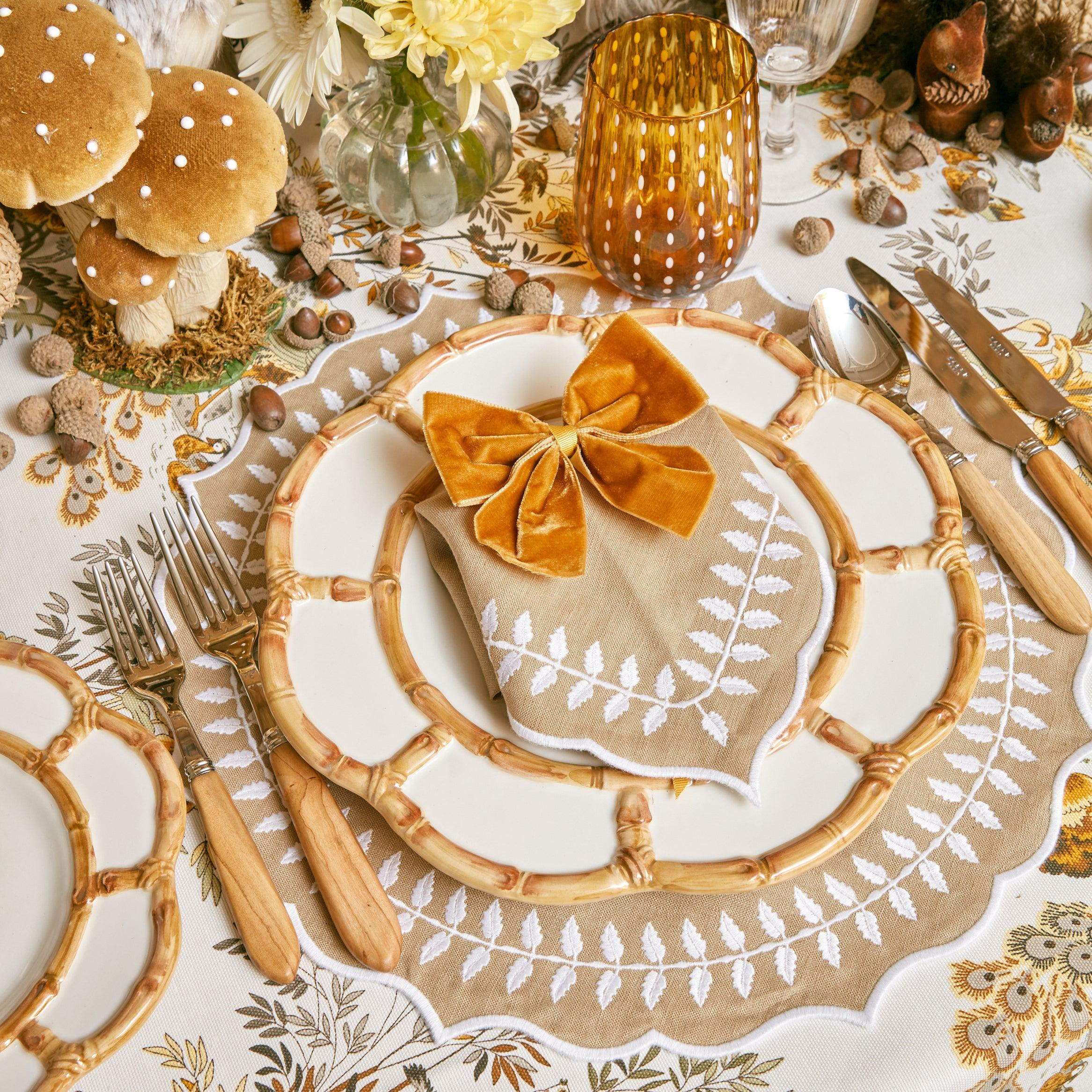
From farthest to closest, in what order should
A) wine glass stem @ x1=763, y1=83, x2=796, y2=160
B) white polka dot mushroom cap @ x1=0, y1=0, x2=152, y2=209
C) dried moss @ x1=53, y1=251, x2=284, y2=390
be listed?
1. wine glass stem @ x1=763, y1=83, x2=796, y2=160
2. dried moss @ x1=53, y1=251, x2=284, y2=390
3. white polka dot mushroom cap @ x1=0, y1=0, x2=152, y2=209

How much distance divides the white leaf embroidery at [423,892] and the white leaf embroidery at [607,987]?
11 centimetres

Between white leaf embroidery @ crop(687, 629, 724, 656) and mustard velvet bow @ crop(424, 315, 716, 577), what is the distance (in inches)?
2.6

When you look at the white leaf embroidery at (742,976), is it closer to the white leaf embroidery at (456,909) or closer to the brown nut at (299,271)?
the white leaf embroidery at (456,909)

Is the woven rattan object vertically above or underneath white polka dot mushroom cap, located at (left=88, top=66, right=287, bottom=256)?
underneath

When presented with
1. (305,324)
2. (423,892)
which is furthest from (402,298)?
(423,892)

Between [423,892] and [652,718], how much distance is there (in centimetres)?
18

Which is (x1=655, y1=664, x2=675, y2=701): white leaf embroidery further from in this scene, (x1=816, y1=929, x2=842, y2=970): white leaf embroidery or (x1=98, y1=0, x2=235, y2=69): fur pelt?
(x1=98, y1=0, x2=235, y2=69): fur pelt

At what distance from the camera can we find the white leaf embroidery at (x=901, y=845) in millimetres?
648

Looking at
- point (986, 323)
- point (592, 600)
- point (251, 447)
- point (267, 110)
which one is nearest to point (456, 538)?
point (592, 600)

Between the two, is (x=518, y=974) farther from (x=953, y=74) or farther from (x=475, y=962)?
(x=953, y=74)

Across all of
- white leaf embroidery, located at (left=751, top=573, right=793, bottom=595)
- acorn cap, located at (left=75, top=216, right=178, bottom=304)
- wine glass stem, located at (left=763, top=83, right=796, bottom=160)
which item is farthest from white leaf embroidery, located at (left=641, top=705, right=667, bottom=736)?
wine glass stem, located at (left=763, top=83, right=796, bottom=160)

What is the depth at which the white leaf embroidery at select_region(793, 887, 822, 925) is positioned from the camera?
628 millimetres

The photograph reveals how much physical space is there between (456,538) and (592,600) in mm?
97

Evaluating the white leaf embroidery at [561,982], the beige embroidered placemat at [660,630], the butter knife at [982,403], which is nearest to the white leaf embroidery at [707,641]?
the beige embroidered placemat at [660,630]
